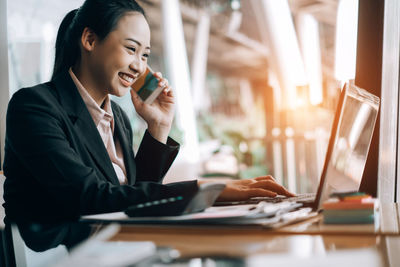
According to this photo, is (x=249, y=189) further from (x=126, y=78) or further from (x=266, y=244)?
(x=126, y=78)

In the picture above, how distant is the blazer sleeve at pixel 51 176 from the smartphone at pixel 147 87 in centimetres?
39

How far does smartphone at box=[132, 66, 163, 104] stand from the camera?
1.53 m

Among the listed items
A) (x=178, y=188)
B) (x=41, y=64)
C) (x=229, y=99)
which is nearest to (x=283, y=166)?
(x=41, y=64)

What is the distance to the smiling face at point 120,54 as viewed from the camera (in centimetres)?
138

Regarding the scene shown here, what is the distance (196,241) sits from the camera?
24.3 inches

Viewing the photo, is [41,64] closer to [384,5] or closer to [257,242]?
[384,5]

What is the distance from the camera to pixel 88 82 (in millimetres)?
1405

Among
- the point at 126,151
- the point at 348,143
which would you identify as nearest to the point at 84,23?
the point at 126,151

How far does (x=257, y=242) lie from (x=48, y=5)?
3.58 m

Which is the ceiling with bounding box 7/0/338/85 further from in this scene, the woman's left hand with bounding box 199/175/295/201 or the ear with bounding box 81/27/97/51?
the woman's left hand with bounding box 199/175/295/201

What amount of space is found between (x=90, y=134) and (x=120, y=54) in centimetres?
27

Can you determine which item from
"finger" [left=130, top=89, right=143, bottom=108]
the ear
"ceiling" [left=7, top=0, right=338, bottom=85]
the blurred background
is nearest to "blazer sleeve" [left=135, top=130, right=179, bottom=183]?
"finger" [left=130, top=89, right=143, bottom=108]

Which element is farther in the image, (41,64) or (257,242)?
(41,64)

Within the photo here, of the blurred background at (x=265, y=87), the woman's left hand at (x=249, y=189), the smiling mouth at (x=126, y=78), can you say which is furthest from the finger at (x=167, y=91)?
the blurred background at (x=265, y=87)
